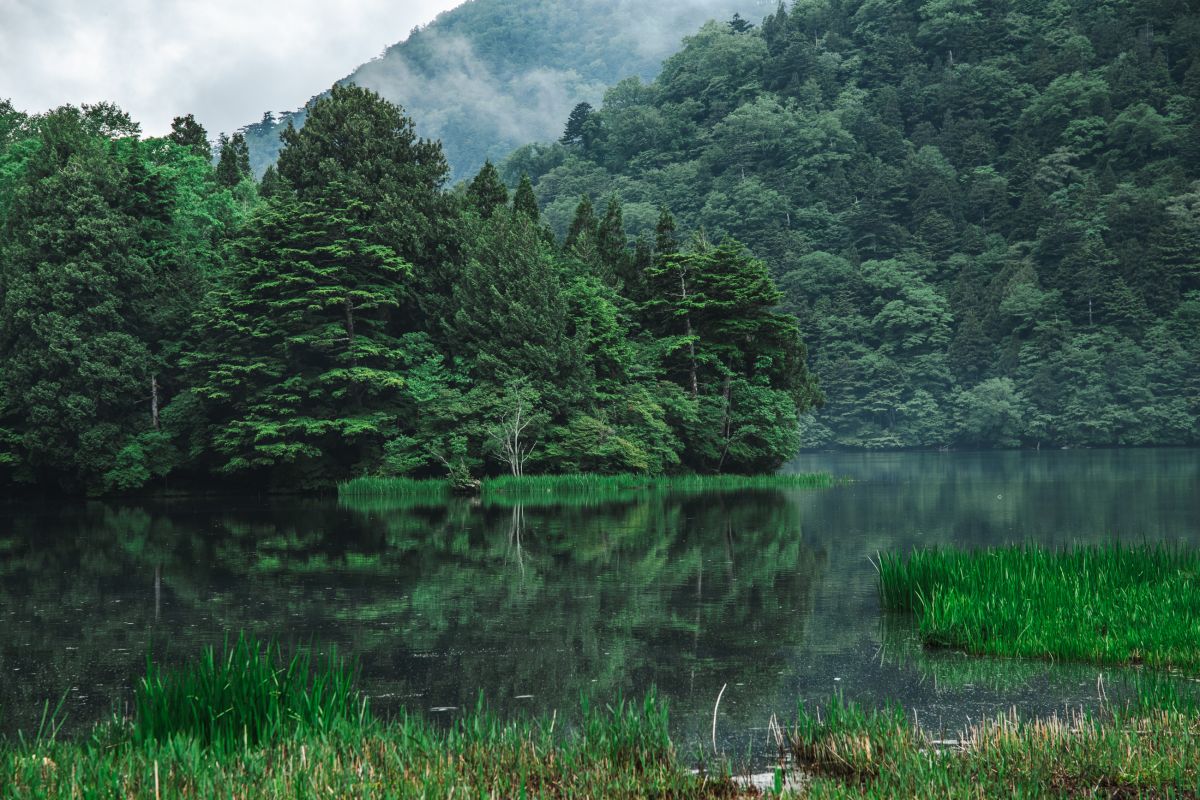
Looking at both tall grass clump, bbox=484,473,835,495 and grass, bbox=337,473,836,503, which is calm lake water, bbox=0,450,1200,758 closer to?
grass, bbox=337,473,836,503

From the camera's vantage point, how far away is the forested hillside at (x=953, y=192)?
266ft

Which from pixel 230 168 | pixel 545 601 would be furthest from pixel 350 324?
pixel 545 601

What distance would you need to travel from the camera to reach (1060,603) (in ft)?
37.7

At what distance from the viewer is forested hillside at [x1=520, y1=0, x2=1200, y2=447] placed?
8119cm

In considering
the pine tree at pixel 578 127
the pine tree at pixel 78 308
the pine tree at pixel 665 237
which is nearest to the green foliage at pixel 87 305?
the pine tree at pixel 78 308

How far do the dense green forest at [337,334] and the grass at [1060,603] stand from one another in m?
26.6

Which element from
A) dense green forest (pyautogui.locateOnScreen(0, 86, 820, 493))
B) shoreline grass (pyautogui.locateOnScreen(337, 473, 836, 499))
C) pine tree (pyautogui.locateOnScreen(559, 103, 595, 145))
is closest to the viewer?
shoreline grass (pyautogui.locateOnScreen(337, 473, 836, 499))

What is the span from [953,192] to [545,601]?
94442mm

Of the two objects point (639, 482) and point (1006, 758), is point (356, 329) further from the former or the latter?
point (1006, 758)

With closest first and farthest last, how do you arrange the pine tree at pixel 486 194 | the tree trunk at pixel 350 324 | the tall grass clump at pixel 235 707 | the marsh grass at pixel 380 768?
the marsh grass at pixel 380 768
the tall grass clump at pixel 235 707
the tree trunk at pixel 350 324
the pine tree at pixel 486 194

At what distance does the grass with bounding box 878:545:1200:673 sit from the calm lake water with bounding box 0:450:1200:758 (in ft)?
1.48

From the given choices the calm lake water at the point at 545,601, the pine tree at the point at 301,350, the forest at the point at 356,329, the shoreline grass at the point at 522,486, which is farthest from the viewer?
the pine tree at the point at 301,350

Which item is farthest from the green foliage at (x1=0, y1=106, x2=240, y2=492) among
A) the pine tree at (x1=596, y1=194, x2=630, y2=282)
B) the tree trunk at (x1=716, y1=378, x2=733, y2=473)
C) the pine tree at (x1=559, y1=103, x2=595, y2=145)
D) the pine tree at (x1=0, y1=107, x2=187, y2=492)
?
the pine tree at (x1=559, y1=103, x2=595, y2=145)

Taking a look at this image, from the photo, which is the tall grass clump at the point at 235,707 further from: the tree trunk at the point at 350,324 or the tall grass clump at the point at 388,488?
the tree trunk at the point at 350,324
